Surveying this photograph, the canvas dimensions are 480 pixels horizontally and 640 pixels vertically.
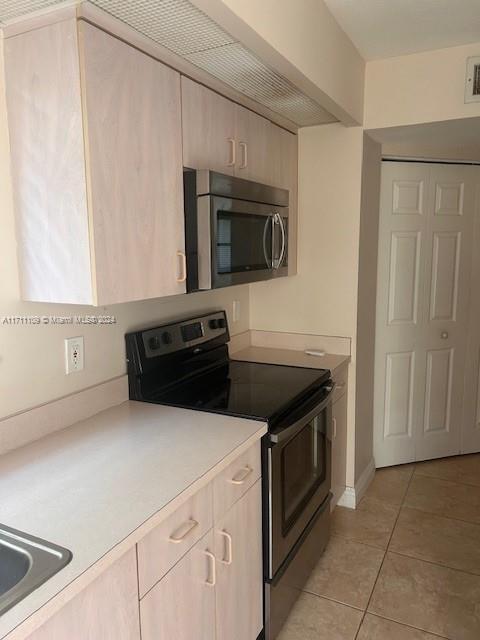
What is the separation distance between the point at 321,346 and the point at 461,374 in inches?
48.3

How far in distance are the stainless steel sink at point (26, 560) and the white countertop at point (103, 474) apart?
0.06 ft

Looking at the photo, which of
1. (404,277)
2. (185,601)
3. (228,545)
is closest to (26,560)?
(185,601)

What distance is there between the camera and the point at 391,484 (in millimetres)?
3086

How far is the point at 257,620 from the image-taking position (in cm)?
176

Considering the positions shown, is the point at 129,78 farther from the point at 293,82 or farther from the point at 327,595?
the point at 327,595

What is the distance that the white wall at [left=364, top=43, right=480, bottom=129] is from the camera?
2312 millimetres

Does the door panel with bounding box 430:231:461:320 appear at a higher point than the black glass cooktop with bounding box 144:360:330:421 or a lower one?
higher

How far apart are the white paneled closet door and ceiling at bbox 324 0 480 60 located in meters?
0.79

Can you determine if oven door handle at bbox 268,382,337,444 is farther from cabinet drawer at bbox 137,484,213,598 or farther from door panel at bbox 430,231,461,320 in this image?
door panel at bbox 430,231,461,320

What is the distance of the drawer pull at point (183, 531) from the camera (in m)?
1.26

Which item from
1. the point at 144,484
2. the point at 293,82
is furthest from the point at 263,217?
the point at 144,484

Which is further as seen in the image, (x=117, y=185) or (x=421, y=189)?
(x=421, y=189)

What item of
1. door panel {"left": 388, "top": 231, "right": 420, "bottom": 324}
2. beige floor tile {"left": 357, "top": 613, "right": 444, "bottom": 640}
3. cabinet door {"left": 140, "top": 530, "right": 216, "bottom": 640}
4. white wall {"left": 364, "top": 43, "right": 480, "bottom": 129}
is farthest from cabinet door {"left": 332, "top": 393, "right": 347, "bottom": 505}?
white wall {"left": 364, "top": 43, "right": 480, "bottom": 129}

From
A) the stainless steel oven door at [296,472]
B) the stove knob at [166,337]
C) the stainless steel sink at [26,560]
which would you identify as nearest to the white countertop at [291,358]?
the stainless steel oven door at [296,472]
